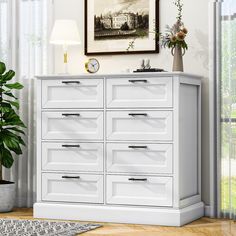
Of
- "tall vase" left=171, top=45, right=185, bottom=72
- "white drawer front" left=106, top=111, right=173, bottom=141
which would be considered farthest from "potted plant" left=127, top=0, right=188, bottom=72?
"white drawer front" left=106, top=111, right=173, bottom=141

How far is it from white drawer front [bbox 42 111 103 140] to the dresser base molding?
1.77 feet

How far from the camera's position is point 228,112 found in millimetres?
5367

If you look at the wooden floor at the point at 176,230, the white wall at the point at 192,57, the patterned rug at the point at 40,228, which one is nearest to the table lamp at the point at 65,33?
the white wall at the point at 192,57

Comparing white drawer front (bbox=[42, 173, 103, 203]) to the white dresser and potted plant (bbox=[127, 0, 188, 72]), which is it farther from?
potted plant (bbox=[127, 0, 188, 72])

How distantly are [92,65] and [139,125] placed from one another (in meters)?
0.82

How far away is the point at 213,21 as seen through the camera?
5.43 m

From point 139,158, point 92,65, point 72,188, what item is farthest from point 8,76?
point 139,158

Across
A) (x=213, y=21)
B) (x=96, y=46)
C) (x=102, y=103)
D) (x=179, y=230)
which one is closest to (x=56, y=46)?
(x=96, y=46)

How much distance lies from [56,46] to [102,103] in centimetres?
103

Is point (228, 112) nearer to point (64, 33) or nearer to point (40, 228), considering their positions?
point (64, 33)

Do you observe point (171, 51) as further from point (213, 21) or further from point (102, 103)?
point (102, 103)

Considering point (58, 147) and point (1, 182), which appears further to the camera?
point (1, 182)

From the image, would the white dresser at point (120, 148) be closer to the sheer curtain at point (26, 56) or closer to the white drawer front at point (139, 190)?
the white drawer front at point (139, 190)

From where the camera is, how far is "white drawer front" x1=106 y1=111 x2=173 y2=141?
504cm
